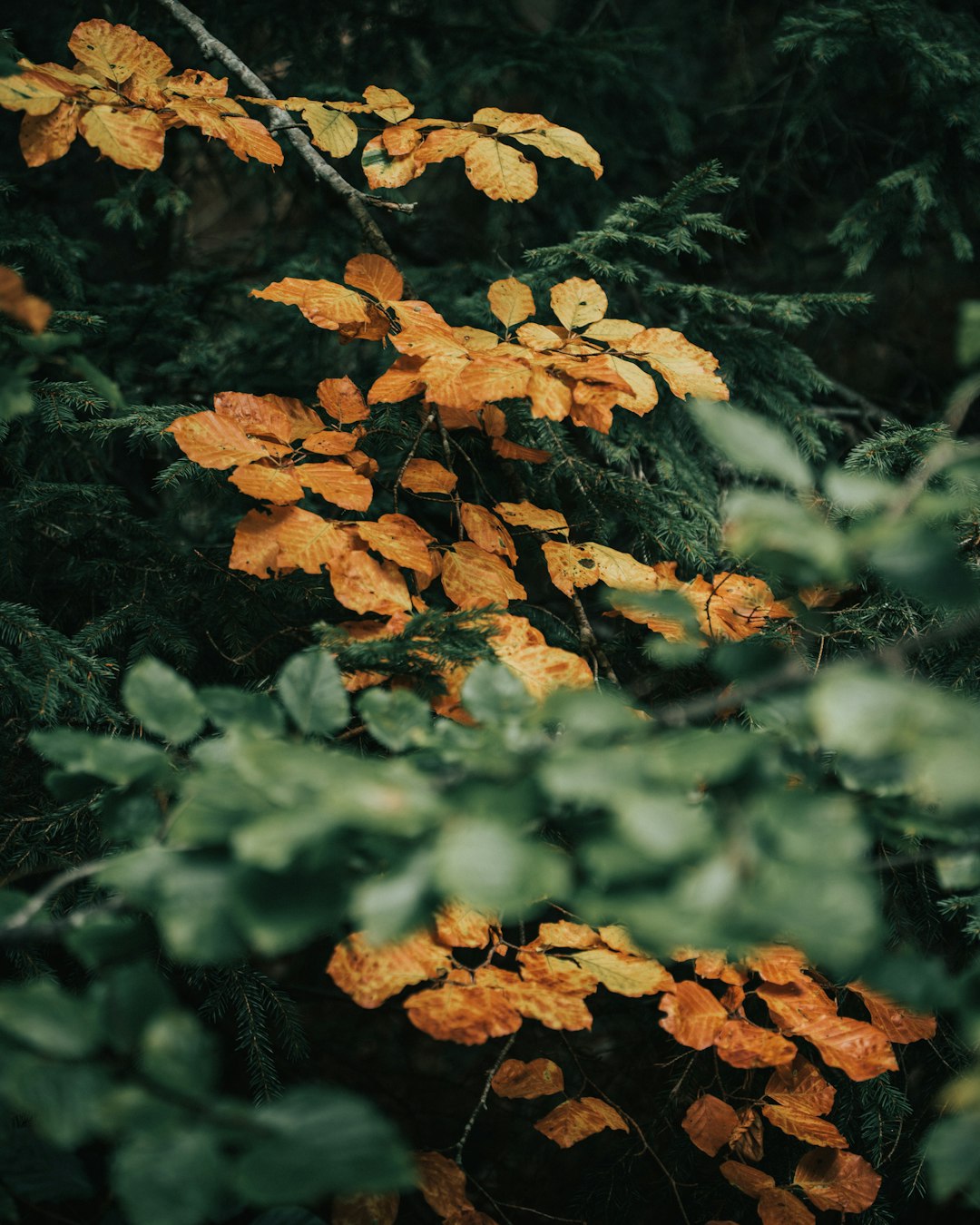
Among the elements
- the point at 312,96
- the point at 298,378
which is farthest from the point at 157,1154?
the point at 312,96

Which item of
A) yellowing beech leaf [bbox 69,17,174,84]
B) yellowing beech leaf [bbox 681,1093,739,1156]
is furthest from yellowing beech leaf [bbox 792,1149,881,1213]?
yellowing beech leaf [bbox 69,17,174,84]

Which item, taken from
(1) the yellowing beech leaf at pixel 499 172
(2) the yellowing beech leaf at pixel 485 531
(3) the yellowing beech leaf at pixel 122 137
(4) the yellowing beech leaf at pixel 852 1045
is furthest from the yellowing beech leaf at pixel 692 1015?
(3) the yellowing beech leaf at pixel 122 137

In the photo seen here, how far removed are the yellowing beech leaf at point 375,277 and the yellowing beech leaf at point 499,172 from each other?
0.17 m

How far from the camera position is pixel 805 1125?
43.3 inches

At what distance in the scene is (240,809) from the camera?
469 mm

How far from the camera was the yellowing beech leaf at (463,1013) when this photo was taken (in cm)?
84

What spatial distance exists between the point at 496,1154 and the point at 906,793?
162 cm

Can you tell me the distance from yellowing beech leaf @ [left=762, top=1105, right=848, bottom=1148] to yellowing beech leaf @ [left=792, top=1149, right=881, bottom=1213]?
0.08 m

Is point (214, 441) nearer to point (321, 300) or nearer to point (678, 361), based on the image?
point (321, 300)

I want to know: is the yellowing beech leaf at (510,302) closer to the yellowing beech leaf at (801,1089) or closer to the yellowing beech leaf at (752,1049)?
the yellowing beech leaf at (752,1049)

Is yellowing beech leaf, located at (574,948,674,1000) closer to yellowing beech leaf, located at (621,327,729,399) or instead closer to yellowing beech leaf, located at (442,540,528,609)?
yellowing beech leaf, located at (442,540,528,609)

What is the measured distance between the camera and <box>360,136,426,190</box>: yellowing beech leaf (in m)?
1.20

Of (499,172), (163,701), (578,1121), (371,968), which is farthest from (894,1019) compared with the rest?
(499,172)

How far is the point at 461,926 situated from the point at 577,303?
0.83 meters
